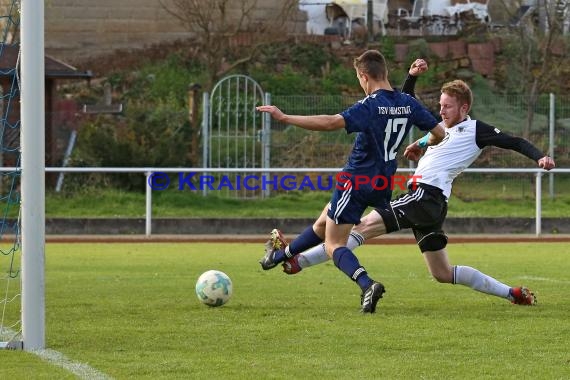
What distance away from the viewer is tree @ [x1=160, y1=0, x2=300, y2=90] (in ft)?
98.9

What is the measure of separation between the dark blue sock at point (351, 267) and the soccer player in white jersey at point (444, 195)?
1.69 feet

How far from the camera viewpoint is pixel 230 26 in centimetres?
3198

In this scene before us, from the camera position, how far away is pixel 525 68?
94.4 feet

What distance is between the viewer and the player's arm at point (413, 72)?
9.41m

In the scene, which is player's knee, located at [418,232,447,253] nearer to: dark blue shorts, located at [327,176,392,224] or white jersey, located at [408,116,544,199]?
white jersey, located at [408,116,544,199]

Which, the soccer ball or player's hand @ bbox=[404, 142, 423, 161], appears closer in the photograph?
the soccer ball

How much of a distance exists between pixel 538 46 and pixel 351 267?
22.2 m

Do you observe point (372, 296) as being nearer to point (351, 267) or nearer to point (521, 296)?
point (351, 267)

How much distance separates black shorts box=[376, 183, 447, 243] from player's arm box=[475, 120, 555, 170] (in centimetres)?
52

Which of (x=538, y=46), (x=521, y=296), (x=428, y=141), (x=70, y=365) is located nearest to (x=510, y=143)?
(x=428, y=141)

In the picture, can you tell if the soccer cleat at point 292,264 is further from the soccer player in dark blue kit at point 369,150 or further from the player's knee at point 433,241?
the player's knee at point 433,241

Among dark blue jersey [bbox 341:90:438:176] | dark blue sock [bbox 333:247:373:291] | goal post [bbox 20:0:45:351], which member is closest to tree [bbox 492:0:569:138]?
dark blue jersey [bbox 341:90:438:176]

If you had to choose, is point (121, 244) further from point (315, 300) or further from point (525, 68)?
point (525, 68)

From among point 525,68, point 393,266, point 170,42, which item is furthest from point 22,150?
point 170,42
